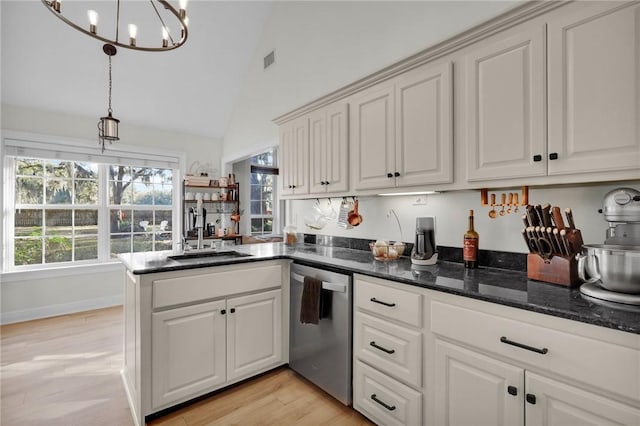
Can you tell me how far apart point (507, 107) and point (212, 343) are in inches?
87.6

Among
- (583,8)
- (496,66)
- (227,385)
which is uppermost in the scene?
(583,8)

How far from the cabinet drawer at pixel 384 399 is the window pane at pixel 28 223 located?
4331mm

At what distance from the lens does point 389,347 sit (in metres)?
1.70

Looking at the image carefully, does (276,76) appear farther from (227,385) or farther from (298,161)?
(227,385)

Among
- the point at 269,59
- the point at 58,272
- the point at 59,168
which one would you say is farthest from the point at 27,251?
the point at 269,59

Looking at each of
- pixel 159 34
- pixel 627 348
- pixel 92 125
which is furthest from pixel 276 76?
pixel 627 348

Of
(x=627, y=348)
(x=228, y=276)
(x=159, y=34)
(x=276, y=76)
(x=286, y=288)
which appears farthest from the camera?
(x=276, y=76)

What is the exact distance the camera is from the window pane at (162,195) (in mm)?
4785

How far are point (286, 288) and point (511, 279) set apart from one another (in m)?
1.53

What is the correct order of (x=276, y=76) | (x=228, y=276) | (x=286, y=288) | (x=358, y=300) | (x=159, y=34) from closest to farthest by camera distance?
(x=358, y=300) < (x=228, y=276) < (x=286, y=288) < (x=159, y=34) < (x=276, y=76)

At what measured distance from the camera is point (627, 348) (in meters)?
0.98

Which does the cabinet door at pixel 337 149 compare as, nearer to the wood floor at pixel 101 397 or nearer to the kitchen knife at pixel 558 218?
the kitchen knife at pixel 558 218

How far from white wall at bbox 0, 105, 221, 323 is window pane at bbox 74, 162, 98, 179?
0.36m

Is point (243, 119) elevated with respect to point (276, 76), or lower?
lower
